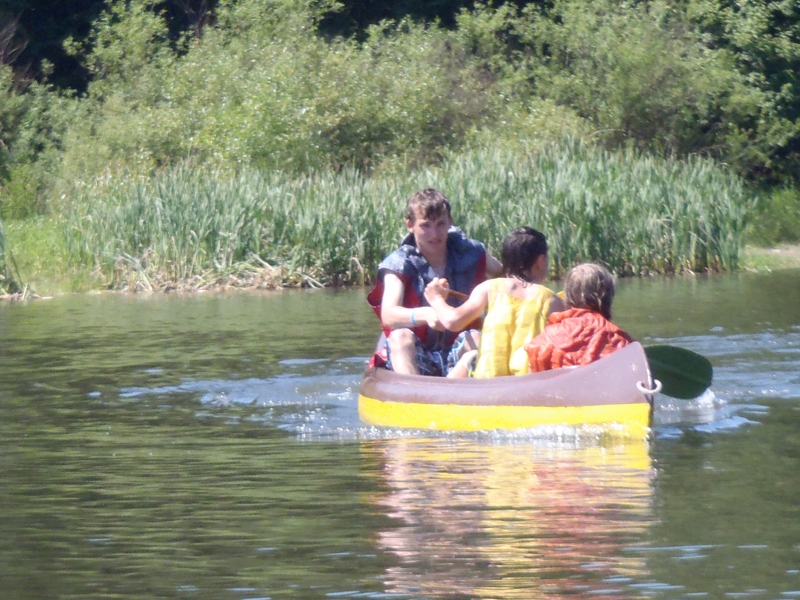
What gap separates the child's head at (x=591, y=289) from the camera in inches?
253

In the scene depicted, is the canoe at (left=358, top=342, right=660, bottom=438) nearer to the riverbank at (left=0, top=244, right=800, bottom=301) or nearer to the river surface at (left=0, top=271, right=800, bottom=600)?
the river surface at (left=0, top=271, right=800, bottom=600)

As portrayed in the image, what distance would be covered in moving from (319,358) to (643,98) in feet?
61.6

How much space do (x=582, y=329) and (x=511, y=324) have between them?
1.30 ft

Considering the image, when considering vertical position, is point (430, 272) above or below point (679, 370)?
above

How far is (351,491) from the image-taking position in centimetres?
530

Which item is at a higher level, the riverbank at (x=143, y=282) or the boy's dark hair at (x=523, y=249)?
the boy's dark hair at (x=523, y=249)

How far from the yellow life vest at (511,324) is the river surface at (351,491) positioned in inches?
17.1

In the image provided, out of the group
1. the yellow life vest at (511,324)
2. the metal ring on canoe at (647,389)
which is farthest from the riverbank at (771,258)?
the metal ring on canoe at (647,389)

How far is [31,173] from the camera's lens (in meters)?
28.2

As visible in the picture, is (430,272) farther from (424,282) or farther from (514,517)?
(514,517)

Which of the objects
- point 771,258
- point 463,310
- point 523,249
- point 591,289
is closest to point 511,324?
point 463,310

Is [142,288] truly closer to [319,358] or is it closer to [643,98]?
[319,358]

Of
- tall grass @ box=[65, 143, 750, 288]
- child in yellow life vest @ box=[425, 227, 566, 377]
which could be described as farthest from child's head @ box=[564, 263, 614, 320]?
tall grass @ box=[65, 143, 750, 288]

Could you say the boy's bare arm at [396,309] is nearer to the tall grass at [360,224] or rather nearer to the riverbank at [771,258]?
the tall grass at [360,224]
